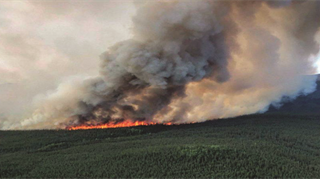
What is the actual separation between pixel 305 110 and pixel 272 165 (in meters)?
96.4

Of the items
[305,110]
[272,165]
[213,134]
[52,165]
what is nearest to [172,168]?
[272,165]

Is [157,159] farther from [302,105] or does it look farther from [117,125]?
[302,105]

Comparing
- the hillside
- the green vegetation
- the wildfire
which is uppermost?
the hillside

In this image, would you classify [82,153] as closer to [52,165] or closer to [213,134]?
[52,165]

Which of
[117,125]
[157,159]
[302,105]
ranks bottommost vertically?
[157,159]

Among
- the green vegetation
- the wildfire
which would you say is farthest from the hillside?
the wildfire

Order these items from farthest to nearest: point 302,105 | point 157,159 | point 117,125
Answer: point 302,105 < point 117,125 < point 157,159

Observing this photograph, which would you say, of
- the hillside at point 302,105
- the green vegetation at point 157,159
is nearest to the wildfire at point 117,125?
the green vegetation at point 157,159

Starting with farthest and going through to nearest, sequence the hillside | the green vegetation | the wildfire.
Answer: the hillside → the wildfire → the green vegetation

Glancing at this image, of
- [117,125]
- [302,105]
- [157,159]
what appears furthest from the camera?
[302,105]

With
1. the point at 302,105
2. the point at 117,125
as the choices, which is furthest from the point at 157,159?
the point at 302,105

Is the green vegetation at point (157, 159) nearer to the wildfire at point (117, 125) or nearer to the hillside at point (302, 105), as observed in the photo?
the wildfire at point (117, 125)

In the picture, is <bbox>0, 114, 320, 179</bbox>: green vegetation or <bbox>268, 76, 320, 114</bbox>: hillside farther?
<bbox>268, 76, 320, 114</bbox>: hillside

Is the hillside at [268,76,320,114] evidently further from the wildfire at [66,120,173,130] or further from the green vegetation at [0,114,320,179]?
the wildfire at [66,120,173,130]
